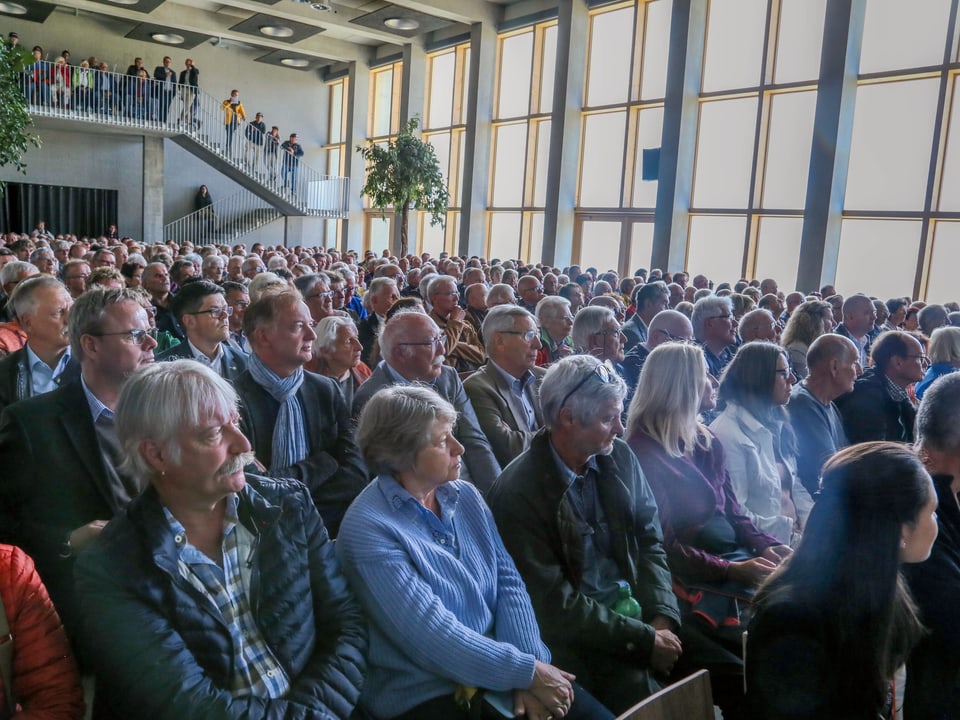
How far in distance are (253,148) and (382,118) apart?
191 inches

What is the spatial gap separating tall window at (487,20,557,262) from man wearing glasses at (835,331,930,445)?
1454 centimetres

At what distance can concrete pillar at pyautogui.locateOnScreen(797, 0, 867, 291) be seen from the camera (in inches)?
474

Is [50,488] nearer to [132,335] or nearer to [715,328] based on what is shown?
[132,335]

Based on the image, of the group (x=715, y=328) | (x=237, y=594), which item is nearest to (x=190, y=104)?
(x=715, y=328)

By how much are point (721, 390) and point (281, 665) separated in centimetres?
244

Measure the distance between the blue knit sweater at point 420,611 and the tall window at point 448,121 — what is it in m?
19.1

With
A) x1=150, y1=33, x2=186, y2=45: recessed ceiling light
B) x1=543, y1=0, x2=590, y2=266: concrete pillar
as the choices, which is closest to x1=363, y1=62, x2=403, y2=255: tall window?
x1=150, y1=33, x2=186, y2=45: recessed ceiling light

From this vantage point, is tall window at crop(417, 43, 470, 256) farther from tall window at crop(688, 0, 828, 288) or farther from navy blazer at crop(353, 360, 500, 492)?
navy blazer at crop(353, 360, 500, 492)

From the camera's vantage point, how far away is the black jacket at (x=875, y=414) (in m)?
4.20

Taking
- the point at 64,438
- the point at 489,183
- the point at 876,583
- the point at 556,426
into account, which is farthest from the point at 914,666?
the point at 489,183

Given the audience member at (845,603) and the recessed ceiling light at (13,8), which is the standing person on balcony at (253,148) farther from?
the audience member at (845,603)

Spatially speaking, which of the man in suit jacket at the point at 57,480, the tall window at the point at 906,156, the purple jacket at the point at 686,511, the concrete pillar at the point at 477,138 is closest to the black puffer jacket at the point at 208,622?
the man in suit jacket at the point at 57,480

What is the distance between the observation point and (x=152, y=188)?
2145cm

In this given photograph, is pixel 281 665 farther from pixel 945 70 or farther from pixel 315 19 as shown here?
pixel 315 19
